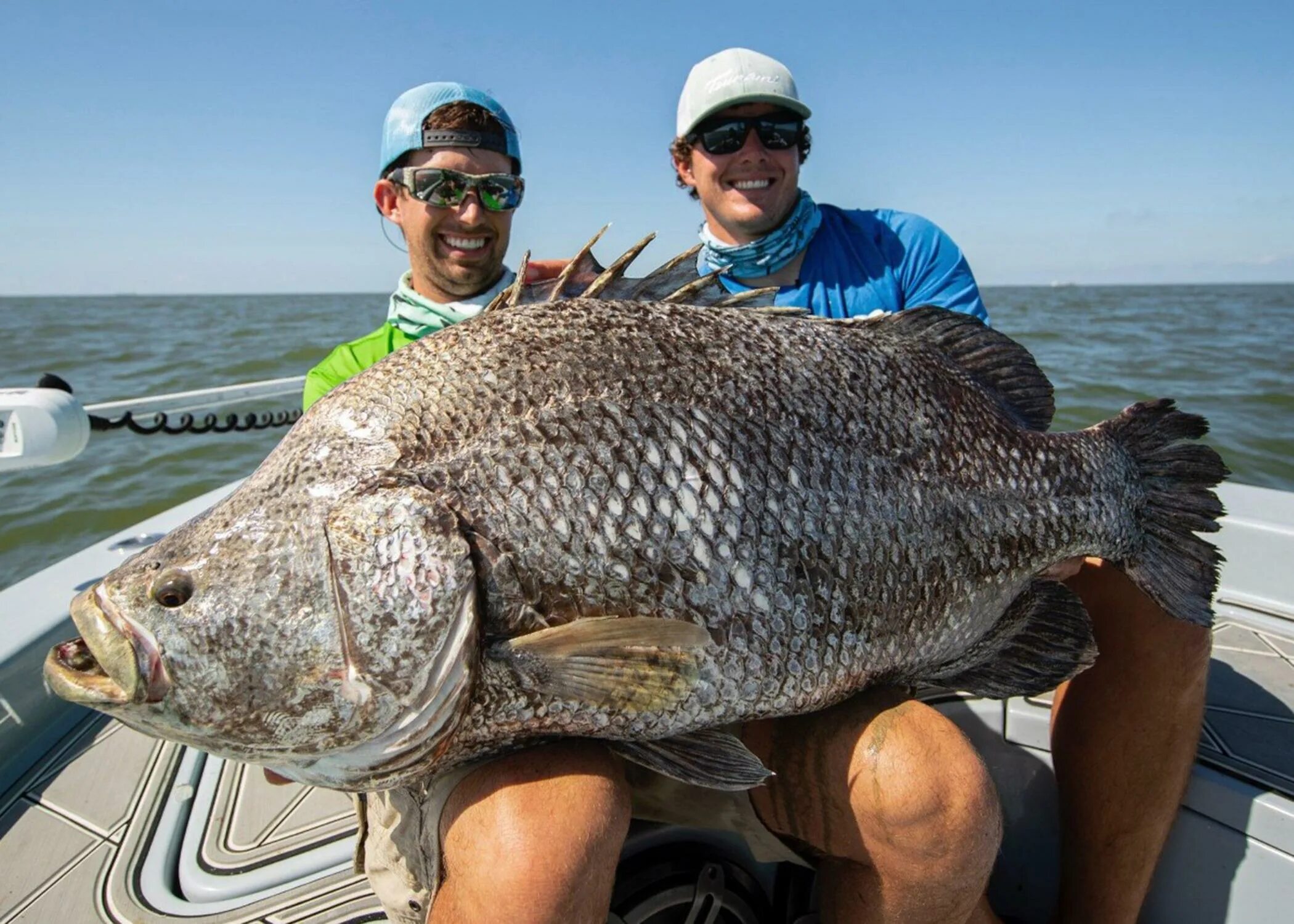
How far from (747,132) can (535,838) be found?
2.39 m

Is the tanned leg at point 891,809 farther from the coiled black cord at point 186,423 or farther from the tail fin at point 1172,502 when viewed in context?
the coiled black cord at point 186,423

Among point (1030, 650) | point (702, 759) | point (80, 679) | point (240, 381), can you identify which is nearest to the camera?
point (80, 679)

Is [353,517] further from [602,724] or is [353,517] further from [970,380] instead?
[970,380]

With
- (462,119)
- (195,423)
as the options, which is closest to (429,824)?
(462,119)

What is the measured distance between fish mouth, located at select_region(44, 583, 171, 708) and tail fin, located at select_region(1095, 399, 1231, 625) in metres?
2.01

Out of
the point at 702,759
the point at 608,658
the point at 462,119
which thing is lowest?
the point at 702,759

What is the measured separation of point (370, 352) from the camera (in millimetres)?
2656

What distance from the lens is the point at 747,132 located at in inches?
115

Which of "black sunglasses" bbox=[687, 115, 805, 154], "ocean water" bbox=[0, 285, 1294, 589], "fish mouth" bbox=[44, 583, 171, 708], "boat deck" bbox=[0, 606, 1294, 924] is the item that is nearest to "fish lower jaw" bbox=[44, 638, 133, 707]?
"fish mouth" bbox=[44, 583, 171, 708]

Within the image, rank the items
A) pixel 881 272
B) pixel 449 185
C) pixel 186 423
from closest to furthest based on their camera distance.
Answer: pixel 449 185 < pixel 881 272 < pixel 186 423

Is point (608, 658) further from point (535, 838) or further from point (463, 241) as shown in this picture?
point (463, 241)

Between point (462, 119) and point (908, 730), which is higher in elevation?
point (462, 119)

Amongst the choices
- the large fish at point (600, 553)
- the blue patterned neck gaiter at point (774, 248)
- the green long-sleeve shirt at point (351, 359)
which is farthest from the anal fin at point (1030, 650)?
the green long-sleeve shirt at point (351, 359)

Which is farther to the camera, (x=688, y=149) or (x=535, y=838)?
(x=688, y=149)
